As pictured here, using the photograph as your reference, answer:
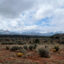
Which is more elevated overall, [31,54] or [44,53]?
[44,53]

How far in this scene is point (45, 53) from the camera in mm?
16500

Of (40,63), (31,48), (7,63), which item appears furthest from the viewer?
(31,48)

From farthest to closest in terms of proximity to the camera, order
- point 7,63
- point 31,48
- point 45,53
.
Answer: point 31,48 < point 45,53 < point 7,63

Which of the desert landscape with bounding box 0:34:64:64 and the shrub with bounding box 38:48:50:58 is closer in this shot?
the desert landscape with bounding box 0:34:64:64

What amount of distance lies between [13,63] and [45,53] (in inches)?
241

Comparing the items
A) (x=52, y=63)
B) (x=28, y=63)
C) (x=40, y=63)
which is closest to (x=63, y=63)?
(x=52, y=63)

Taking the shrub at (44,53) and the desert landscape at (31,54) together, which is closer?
the desert landscape at (31,54)

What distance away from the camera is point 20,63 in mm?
11805

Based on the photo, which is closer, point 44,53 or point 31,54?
point 44,53

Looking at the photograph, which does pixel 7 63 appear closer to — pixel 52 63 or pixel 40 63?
pixel 40 63

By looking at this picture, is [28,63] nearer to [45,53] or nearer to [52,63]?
[52,63]

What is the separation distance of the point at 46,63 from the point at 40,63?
624 mm

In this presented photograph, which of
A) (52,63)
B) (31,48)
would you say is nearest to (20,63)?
(52,63)

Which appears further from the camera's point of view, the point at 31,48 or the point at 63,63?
the point at 31,48
